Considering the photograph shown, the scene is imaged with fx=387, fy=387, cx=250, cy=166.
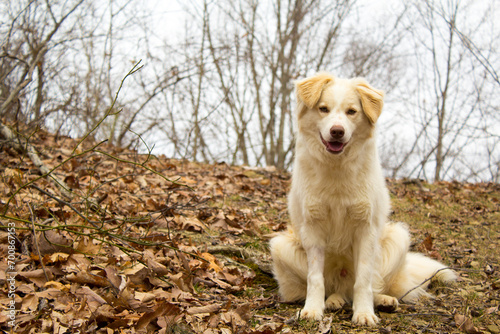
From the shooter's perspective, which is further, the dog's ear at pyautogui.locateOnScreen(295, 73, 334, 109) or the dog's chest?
the dog's ear at pyautogui.locateOnScreen(295, 73, 334, 109)

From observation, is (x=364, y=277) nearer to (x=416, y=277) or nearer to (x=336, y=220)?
(x=336, y=220)

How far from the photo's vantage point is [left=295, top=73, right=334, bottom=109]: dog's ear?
332 centimetres

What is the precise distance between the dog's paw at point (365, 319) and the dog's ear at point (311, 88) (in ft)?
5.70

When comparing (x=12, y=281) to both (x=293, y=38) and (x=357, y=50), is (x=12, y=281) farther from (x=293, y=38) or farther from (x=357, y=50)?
(x=357, y=50)

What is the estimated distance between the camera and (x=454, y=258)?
4.65 metres

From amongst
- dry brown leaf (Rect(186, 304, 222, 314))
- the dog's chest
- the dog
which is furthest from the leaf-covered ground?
the dog's chest

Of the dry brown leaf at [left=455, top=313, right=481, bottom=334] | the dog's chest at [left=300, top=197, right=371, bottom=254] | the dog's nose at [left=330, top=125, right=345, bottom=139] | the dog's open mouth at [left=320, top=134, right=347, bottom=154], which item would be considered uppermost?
the dog's nose at [left=330, top=125, right=345, bottom=139]

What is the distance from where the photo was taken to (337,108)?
3.24 metres

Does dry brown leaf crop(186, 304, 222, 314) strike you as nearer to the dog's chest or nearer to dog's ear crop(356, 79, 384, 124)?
the dog's chest

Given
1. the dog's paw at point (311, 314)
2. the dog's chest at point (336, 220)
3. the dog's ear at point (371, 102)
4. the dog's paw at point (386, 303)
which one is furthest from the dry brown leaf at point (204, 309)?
the dog's ear at point (371, 102)

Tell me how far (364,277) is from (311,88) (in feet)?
5.40

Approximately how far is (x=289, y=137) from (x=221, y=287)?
36.9 ft

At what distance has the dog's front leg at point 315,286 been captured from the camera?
119 inches

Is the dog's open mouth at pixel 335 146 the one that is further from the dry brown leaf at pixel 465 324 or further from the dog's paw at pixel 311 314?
the dry brown leaf at pixel 465 324
